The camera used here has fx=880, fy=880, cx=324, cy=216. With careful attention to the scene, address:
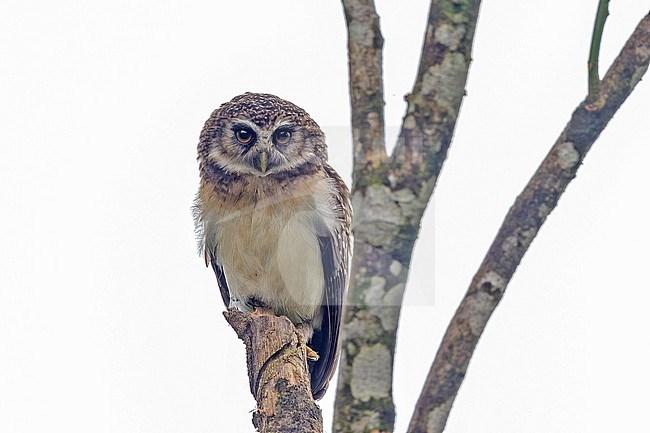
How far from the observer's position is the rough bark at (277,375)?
4.74 metres

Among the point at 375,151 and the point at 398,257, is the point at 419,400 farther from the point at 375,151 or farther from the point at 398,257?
the point at 375,151

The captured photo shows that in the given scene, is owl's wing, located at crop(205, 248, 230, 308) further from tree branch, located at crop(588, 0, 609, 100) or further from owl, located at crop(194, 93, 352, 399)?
tree branch, located at crop(588, 0, 609, 100)

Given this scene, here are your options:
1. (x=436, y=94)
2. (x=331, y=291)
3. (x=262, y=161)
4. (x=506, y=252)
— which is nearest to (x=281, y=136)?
(x=262, y=161)

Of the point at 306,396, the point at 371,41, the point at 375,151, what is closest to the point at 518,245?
the point at 375,151

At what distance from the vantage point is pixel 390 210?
2594 mm

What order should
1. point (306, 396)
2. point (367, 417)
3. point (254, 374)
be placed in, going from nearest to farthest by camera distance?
point (367, 417)
point (306, 396)
point (254, 374)

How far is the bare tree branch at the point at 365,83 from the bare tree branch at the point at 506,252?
0.46m

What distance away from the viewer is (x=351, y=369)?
2551mm

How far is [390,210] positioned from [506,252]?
0.36 m

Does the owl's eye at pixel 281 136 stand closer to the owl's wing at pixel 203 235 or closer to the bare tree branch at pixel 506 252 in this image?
the owl's wing at pixel 203 235

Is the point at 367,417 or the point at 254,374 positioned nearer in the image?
the point at 367,417

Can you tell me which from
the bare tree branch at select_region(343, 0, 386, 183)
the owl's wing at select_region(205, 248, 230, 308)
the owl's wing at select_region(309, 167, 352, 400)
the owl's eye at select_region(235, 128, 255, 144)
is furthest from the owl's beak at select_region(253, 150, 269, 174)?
the bare tree branch at select_region(343, 0, 386, 183)

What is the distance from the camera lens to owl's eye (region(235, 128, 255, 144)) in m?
6.95

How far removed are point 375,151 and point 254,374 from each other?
294 centimetres
